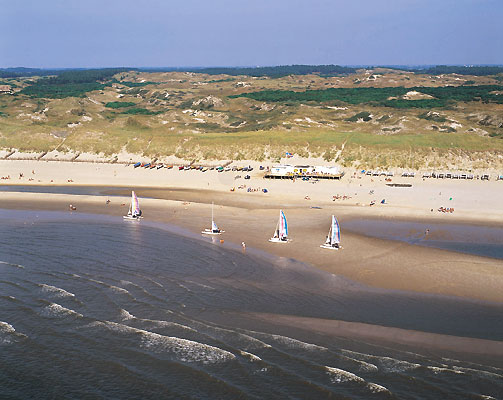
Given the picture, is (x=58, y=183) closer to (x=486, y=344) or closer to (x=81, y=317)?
(x=81, y=317)

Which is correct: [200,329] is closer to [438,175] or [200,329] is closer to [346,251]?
[346,251]

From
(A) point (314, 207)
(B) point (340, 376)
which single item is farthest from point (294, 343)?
(A) point (314, 207)

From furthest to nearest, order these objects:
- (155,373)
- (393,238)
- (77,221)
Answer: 1. (77,221)
2. (393,238)
3. (155,373)

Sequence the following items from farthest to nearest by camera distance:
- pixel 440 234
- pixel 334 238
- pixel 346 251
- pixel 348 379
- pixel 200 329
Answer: pixel 440 234 < pixel 334 238 < pixel 346 251 < pixel 200 329 < pixel 348 379

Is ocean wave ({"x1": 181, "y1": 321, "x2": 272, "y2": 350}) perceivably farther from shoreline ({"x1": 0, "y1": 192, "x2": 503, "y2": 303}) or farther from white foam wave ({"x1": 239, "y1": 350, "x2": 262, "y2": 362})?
shoreline ({"x1": 0, "y1": 192, "x2": 503, "y2": 303})

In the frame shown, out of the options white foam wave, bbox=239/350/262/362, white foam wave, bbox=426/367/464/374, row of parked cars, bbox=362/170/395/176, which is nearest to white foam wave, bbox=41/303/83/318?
white foam wave, bbox=239/350/262/362

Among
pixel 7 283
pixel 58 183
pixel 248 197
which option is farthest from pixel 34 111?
pixel 7 283
